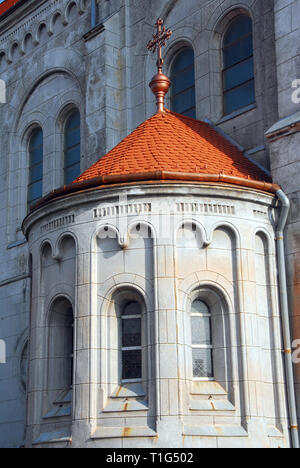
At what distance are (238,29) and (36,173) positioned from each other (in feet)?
27.7

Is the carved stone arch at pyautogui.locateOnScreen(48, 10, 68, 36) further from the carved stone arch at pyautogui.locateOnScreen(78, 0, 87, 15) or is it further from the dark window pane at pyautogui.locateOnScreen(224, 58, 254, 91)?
the dark window pane at pyautogui.locateOnScreen(224, 58, 254, 91)

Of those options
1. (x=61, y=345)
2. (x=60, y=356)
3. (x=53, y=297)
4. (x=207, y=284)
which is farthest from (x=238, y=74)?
(x=60, y=356)

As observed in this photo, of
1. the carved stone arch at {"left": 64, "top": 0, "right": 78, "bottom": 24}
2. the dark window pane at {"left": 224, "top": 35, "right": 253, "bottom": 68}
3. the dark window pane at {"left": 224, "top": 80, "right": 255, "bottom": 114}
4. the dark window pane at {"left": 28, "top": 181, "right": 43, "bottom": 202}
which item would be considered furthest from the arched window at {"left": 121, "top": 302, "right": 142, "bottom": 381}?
the carved stone arch at {"left": 64, "top": 0, "right": 78, "bottom": 24}

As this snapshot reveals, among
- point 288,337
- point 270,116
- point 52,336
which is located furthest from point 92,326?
point 270,116

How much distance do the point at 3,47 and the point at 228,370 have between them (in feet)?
53.4

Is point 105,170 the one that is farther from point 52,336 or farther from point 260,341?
point 260,341

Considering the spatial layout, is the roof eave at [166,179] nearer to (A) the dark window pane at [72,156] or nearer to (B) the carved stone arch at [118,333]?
(B) the carved stone arch at [118,333]

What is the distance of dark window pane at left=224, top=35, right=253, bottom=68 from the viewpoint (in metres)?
17.4

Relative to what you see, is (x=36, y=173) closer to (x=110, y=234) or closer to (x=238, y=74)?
(x=238, y=74)

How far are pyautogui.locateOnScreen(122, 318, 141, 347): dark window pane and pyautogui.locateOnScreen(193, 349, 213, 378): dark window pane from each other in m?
1.05

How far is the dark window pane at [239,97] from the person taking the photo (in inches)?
672

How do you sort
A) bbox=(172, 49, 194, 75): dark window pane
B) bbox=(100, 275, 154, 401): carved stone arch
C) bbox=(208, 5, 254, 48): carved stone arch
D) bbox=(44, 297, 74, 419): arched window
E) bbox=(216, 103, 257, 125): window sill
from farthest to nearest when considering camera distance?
bbox=(172, 49, 194, 75): dark window pane, bbox=(208, 5, 254, 48): carved stone arch, bbox=(216, 103, 257, 125): window sill, bbox=(44, 297, 74, 419): arched window, bbox=(100, 275, 154, 401): carved stone arch

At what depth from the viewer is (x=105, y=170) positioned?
47.4ft

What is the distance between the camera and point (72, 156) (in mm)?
21797
